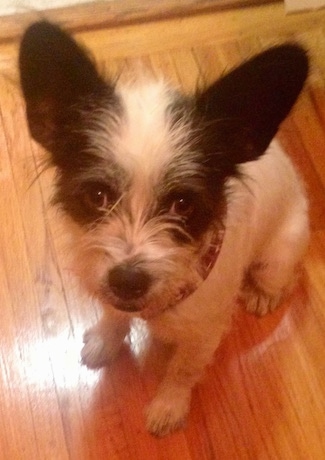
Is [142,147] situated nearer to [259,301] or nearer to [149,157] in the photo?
[149,157]

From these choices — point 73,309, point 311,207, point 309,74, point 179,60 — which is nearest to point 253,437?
point 73,309

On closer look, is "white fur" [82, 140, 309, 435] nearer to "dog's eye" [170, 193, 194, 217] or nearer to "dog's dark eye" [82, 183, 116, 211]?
"dog's eye" [170, 193, 194, 217]

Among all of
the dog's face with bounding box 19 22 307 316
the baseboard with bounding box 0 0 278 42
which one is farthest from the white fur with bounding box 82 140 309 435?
the baseboard with bounding box 0 0 278 42

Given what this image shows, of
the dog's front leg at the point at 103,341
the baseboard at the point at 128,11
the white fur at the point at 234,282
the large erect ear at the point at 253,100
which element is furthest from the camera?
the baseboard at the point at 128,11

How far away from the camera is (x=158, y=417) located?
1574mm

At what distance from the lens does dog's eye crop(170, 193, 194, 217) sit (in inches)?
44.2

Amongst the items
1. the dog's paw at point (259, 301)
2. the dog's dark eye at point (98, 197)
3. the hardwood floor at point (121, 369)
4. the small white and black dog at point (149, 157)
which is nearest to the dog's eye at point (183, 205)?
the small white and black dog at point (149, 157)

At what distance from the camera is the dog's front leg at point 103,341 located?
1.66m

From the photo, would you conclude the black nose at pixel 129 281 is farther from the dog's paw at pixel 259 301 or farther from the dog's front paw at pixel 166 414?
the dog's paw at pixel 259 301

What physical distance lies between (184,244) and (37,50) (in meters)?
0.41

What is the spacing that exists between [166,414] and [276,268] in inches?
17.6

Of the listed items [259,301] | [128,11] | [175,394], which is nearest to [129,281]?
[175,394]

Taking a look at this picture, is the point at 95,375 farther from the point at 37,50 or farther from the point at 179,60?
the point at 179,60

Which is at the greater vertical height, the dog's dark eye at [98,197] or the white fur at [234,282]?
the dog's dark eye at [98,197]
